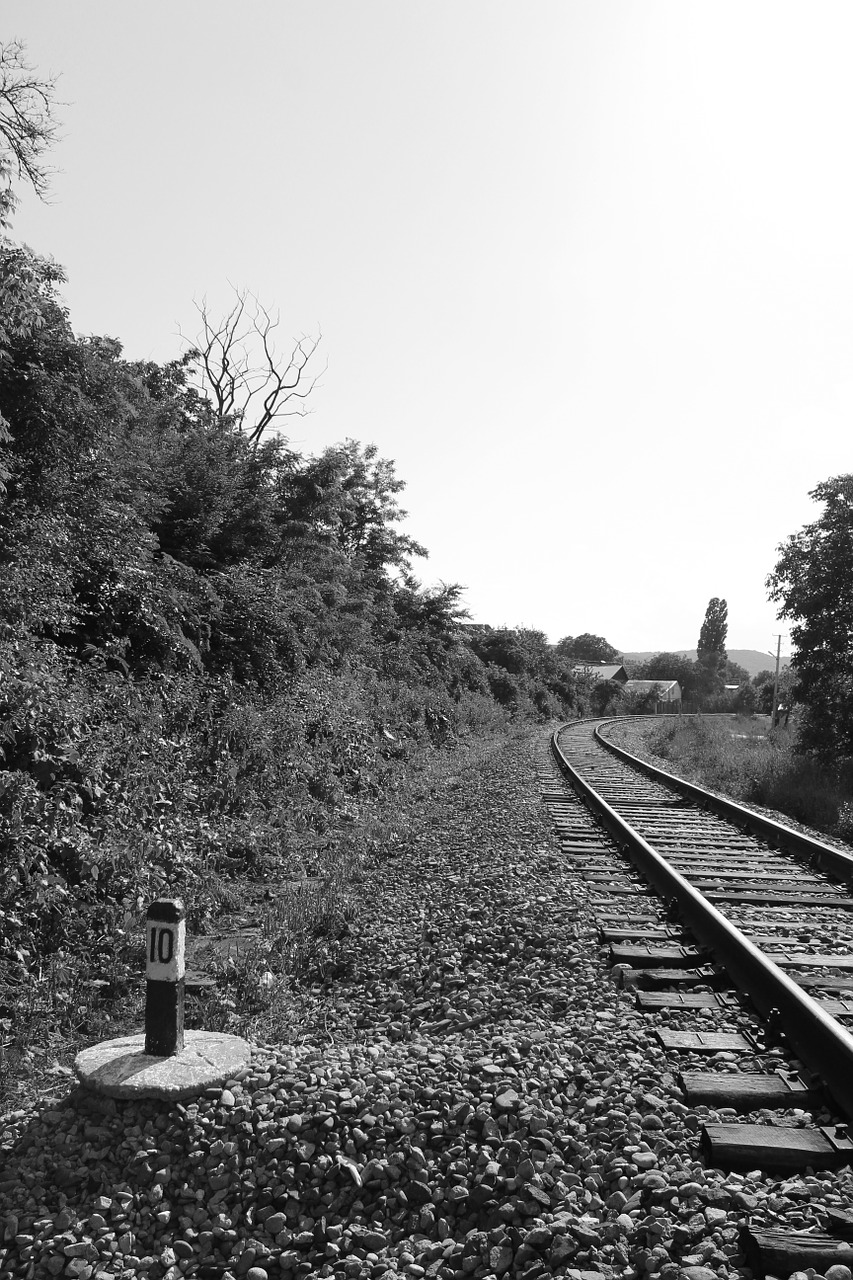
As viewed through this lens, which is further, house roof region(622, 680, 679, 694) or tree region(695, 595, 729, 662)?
tree region(695, 595, 729, 662)

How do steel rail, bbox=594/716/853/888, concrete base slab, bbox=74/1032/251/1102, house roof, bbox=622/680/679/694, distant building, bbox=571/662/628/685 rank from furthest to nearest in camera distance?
1. house roof, bbox=622/680/679/694
2. distant building, bbox=571/662/628/685
3. steel rail, bbox=594/716/853/888
4. concrete base slab, bbox=74/1032/251/1102

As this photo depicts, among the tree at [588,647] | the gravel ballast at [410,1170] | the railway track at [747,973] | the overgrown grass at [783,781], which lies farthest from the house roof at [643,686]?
the gravel ballast at [410,1170]

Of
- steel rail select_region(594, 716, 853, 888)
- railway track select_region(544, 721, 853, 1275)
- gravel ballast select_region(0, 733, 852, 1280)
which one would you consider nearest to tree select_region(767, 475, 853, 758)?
steel rail select_region(594, 716, 853, 888)

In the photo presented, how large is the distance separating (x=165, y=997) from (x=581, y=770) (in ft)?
45.8

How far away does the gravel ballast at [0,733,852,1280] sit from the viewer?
2.62m

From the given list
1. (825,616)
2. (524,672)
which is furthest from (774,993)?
(524,672)

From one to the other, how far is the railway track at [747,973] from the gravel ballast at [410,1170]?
0.12m

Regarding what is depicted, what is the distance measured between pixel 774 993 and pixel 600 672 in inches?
2961

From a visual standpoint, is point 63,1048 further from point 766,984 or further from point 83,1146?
point 766,984

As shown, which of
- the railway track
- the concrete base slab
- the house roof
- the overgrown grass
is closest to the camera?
the railway track

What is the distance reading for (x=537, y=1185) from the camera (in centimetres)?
284

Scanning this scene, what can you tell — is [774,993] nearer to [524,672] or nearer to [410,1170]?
[410,1170]

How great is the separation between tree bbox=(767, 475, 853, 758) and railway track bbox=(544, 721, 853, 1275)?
7492 mm

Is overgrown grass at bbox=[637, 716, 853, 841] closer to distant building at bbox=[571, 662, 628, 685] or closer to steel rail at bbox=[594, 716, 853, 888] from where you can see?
steel rail at bbox=[594, 716, 853, 888]
